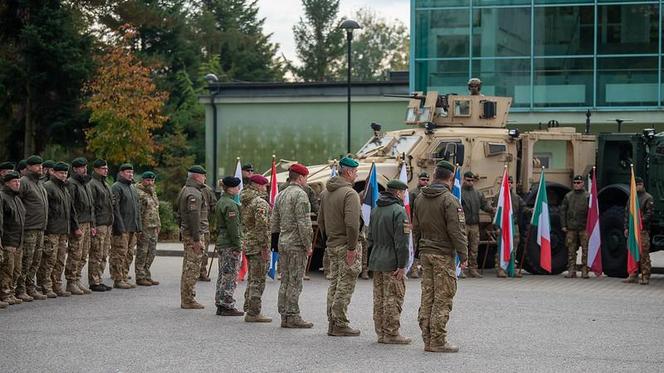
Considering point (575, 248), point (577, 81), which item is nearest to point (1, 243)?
point (575, 248)

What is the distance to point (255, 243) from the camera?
14156 mm

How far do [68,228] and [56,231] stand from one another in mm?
216

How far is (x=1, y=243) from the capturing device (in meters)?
15.5

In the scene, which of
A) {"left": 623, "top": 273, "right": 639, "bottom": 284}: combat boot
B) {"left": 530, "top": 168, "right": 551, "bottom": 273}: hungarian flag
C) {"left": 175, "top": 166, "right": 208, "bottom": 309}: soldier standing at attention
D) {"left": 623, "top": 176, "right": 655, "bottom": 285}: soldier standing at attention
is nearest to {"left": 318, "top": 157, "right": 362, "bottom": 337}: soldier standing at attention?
{"left": 175, "top": 166, "right": 208, "bottom": 309}: soldier standing at attention

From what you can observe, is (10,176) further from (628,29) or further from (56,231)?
(628,29)

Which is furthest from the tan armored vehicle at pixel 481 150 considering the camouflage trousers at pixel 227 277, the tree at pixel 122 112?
the tree at pixel 122 112

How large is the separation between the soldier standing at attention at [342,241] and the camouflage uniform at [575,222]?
8.40m

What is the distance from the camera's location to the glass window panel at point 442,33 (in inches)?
1371

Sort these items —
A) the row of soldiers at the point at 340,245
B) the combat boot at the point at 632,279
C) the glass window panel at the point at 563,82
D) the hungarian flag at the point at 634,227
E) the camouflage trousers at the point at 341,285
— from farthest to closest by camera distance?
the glass window panel at the point at 563,82, the combat boot at the point at 632,279, the hungarian flag at the point at 634,227, the camouflage trousers at the point at 341,285, the row of soldiers at the point at 340,245

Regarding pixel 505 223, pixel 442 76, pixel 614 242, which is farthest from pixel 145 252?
pixel 442 76

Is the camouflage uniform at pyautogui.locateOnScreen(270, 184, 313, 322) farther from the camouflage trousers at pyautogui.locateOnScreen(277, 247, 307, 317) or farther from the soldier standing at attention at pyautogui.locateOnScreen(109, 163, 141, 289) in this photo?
the soldier standing at attention at pyautogui.locateOnScreen(109, 163, 141, 289)

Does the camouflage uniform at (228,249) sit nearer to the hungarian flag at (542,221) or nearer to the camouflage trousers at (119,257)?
the camouflage trousers at (119,257)

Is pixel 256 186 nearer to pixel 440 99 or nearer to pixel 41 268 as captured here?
pixel 41 268

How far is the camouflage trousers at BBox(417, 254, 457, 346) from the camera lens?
39.1ft
